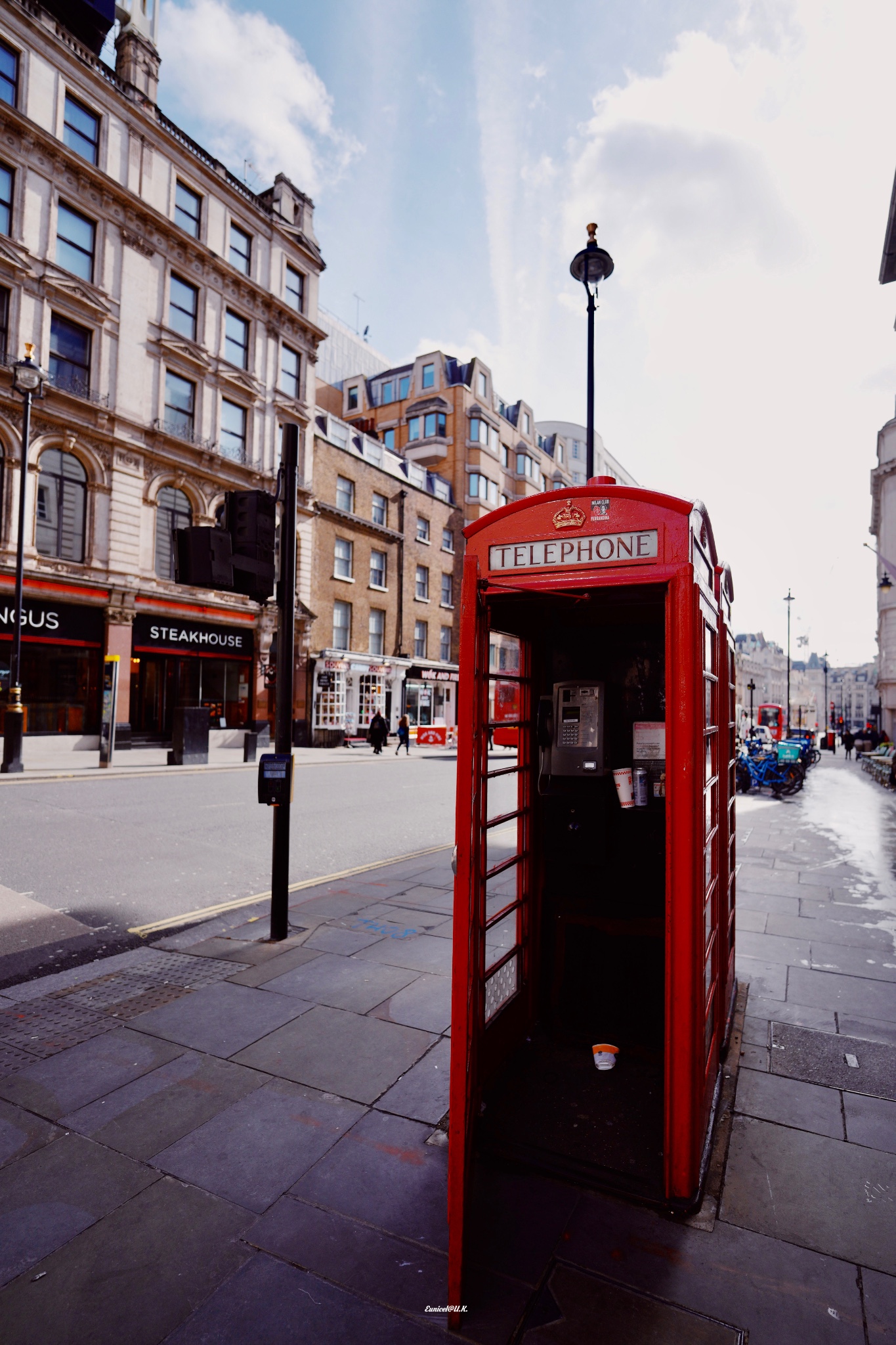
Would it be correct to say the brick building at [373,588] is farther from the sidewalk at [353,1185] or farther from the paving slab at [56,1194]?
the paving slab at [56,1194]

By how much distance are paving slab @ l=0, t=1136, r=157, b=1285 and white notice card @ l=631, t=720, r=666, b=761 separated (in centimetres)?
295

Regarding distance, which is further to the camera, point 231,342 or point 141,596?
point 231,342

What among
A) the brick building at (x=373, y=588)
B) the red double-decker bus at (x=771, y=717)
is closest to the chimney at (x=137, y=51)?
the brick building at (x=373, y=588)

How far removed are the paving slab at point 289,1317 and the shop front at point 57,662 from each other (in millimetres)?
21395

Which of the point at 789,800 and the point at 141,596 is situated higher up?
the point at 141,596

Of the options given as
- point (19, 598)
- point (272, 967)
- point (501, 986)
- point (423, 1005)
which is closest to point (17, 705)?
point (19, 598)

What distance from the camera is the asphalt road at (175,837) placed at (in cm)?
711

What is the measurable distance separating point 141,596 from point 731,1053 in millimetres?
23309

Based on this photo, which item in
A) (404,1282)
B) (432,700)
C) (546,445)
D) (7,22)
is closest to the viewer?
(404,1282)

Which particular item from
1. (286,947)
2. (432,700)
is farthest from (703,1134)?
(432,700)

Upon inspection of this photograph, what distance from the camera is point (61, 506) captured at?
21.7 m

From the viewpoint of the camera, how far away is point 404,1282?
2381mm

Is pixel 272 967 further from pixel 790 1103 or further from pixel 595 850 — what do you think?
pixel 790 1103

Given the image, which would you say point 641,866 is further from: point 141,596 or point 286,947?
point 141,596
